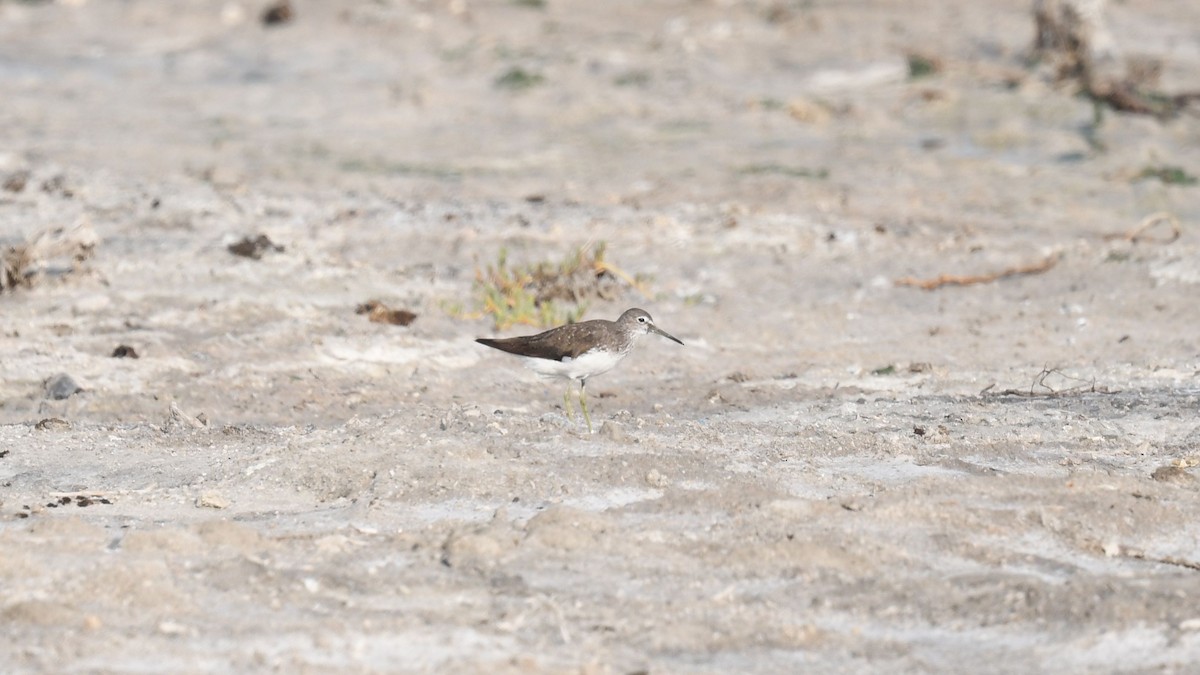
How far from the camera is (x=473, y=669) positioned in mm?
4324

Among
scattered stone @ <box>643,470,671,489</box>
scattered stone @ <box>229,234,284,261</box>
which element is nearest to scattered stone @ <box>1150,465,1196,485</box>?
scattered stone @ <box>643,470,671,489</box>

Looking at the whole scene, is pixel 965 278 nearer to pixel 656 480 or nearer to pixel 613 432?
pixel 613 432

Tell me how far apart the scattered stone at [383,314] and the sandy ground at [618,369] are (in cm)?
13

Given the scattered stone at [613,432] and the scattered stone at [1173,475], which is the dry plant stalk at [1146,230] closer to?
the scattered stone at [1173,475]

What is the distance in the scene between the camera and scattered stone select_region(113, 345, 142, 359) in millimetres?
7820

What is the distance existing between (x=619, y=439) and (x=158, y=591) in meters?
2.11

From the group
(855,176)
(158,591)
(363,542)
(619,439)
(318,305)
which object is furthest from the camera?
(855,176)

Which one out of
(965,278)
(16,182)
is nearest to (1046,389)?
(965,278)

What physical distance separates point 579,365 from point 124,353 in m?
2.44

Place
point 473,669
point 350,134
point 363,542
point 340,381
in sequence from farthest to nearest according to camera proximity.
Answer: point 350,134 < point 340,381 < point 363,542 < point 473,669

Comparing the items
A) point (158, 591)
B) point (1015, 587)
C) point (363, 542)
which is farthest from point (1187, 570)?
point (158, 591)

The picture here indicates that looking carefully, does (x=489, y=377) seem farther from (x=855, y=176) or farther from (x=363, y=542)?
(x=855, y=176)

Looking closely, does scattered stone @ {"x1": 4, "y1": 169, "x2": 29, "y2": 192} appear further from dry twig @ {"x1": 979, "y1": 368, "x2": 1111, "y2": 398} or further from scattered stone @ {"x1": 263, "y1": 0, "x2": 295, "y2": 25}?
dry twig @ {"x1": 979, "y1": 368, "x2": 1111, "y2": 398}

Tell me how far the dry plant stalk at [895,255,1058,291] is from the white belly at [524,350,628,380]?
2.99 m
